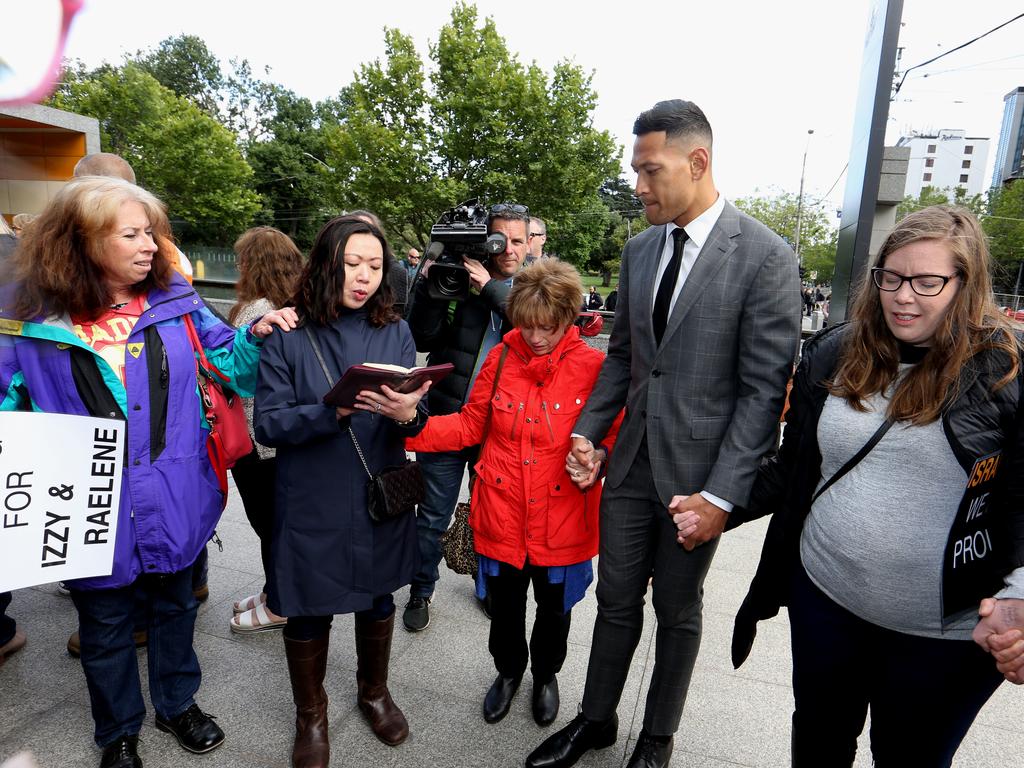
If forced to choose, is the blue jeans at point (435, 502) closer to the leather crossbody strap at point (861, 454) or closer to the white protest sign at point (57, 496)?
the white protest sign at point (57, 496)

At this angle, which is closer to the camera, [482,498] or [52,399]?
[52,399]

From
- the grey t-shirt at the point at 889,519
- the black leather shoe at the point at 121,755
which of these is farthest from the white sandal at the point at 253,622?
the grey t-shirt at the point at 889,519

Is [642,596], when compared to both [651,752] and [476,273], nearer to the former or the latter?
[651,752]

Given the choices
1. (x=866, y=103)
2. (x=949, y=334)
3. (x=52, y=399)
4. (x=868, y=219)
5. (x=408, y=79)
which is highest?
(x=408, y=79)

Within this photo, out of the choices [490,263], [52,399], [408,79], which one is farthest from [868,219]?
[408,79]

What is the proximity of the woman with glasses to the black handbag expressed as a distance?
1.22 metres

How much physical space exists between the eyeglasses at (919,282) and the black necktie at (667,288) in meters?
0.60

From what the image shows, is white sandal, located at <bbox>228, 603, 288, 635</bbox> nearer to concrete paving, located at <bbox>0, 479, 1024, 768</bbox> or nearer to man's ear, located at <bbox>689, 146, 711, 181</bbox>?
concrete paving, located at <bbox>0, 479, 1024, 768</bbox>

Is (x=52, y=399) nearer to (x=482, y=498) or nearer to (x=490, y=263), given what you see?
(x=482, y=498)

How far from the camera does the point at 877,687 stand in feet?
5.32

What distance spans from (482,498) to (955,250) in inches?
63.3

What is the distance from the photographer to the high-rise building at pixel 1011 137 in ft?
255

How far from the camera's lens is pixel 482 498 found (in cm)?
233

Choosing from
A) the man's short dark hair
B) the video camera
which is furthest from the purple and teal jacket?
the man's short dark hair
